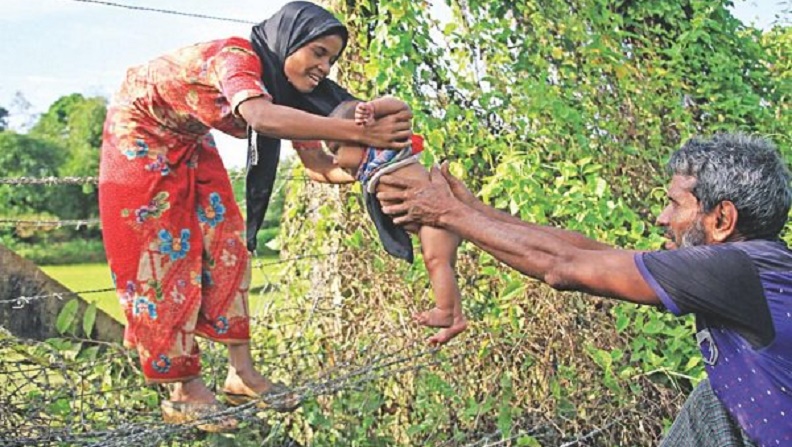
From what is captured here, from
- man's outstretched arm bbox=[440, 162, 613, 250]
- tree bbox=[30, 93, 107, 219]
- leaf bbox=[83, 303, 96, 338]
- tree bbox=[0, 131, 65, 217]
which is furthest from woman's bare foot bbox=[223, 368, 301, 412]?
tree bbox=[0, 131, 65, 217]

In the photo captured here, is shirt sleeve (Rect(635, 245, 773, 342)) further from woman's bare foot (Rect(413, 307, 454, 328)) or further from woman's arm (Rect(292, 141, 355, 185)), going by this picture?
woman's arm (Rect(292, 141, 355, 185))

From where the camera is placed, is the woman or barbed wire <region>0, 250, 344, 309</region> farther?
barbed wire <region>0, 250, 344, 309</region>

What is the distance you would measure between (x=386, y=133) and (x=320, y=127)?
16 cm

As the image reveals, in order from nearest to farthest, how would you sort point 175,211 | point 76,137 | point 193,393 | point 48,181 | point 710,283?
point 710,283, point 175,211, point 193,393, point 48,181, point 76,137

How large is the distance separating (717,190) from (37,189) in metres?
16.4

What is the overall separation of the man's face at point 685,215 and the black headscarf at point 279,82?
0.96 m

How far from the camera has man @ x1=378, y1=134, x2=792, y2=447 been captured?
94.3 inches

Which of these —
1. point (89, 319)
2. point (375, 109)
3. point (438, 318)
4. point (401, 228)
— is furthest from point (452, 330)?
point (89, 319)

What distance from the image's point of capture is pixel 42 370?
3637mm

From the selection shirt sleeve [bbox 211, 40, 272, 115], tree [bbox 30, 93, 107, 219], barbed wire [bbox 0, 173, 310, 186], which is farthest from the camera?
tree [bbox 30, 93, 107, 219]

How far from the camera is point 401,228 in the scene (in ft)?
9.68

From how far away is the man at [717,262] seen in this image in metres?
2.40

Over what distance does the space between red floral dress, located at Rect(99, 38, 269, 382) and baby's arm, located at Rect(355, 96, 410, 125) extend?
0.39 m

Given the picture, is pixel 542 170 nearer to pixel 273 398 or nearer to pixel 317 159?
pixel 317 159
